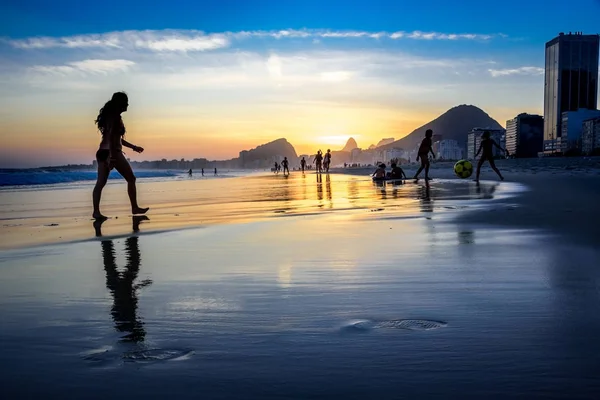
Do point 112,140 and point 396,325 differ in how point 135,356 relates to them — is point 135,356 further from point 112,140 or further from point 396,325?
point 112,140

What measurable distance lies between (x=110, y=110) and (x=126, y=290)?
6521 millimetres

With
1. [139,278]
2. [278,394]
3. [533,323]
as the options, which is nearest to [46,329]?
[139,278]

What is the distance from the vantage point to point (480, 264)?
3.78 metres

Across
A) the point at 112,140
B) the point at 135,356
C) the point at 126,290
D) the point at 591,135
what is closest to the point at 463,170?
the point at 112,140

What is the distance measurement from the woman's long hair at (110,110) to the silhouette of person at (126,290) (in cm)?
434

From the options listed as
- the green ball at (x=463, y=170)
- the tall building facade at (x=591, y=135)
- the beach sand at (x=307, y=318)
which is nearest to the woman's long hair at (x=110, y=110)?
the beach sand at (x=307, y=318)

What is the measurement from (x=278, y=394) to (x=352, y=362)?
0.37 meters

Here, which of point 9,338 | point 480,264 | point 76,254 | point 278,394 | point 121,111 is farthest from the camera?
point 121,111

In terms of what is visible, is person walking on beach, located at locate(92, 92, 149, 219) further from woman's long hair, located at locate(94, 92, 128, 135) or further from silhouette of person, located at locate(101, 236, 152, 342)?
silhouette of person, located at locate(101, 236, 152, 342)

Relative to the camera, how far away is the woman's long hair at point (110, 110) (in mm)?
8797

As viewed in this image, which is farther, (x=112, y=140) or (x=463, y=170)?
(x=463, y=170)

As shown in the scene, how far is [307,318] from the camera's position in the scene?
2475 mm

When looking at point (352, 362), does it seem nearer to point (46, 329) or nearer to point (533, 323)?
point (533, 323)

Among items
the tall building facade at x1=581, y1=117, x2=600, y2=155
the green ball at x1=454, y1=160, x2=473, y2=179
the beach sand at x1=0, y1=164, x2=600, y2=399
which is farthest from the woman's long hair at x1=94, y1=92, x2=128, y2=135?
the tall building facade at x1=581, y1=117, x2=600, y2=155
